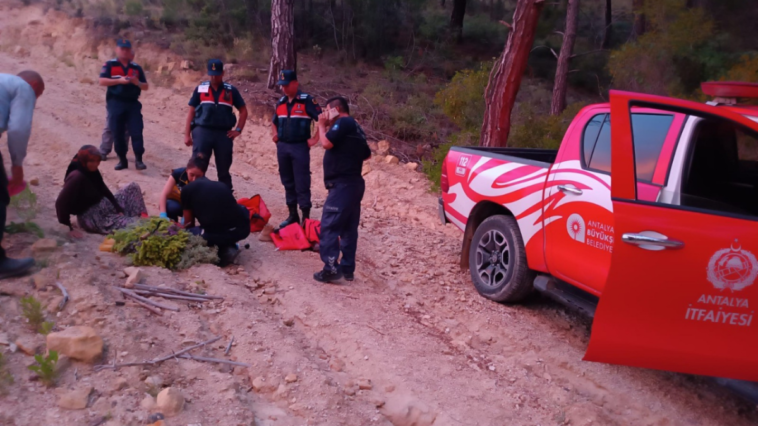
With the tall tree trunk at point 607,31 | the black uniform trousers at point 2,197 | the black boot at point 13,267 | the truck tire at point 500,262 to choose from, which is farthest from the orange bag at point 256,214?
the tall tree trunk at point 607,31

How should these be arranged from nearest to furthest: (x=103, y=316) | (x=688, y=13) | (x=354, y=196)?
(x=103, y=316)
(x=354, y=196)
(x=688, y=13)

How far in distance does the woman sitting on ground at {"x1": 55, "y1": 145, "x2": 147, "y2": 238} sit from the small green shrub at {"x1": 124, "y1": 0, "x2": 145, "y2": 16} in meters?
13.5

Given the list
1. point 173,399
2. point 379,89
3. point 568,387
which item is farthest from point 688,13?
point 173,399

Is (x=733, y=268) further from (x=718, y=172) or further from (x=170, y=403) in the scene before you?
(x=170, y=403)

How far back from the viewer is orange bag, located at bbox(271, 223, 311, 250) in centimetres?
651

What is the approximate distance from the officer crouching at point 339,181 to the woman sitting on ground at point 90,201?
6.51 ft

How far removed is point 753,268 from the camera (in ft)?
10.3

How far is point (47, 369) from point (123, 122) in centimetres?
596

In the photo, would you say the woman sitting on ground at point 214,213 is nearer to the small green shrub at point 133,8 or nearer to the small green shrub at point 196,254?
the small green shrub at point 196,254

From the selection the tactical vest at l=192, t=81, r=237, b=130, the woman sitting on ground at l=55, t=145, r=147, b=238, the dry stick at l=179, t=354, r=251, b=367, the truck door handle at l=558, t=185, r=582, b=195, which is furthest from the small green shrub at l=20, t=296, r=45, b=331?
the truck door handle at l=558, t=185, r=582, b=195

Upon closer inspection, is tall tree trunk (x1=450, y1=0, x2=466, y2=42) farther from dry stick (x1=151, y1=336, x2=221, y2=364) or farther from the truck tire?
dry stick (x1=151, y1=336, x2=221, y2=364)

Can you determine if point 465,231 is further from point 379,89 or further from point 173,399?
point 379,89

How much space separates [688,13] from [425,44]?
8918mm

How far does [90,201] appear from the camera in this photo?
5.69 metres
